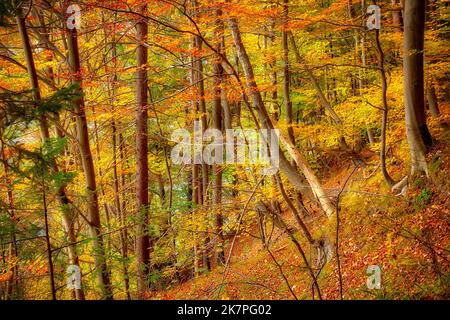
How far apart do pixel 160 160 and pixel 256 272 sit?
9023mm

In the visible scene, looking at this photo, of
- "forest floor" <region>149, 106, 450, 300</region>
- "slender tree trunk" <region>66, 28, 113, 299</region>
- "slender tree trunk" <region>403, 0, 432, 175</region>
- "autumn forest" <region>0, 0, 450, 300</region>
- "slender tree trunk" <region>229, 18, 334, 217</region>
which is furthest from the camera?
"slender tree trunk" <region>229, 18, 334, 217</region>

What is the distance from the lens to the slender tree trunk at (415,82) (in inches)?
274

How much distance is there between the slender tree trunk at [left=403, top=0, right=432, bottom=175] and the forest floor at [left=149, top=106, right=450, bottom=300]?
25 cm

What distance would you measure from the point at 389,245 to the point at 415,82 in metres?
3.01

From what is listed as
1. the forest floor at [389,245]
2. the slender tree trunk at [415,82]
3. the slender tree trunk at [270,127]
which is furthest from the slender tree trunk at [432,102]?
the slender tree trunk at [270,127]

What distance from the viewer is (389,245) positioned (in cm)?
703

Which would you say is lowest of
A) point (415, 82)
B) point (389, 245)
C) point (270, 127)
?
point (389, 245)

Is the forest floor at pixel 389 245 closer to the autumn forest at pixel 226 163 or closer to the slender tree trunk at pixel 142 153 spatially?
the autumn forest at pixel 226 163

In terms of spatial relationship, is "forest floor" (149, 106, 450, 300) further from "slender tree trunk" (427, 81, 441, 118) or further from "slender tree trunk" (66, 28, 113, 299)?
"slender tree trunk" (66, 28, 113, 299)

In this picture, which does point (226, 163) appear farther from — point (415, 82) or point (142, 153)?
point (415, 82)

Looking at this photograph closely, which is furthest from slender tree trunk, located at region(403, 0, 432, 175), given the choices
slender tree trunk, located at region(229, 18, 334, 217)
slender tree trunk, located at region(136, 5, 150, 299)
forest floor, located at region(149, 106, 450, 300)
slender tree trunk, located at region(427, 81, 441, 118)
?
slender tree trunk, located at region(136, 5, 150, 299)

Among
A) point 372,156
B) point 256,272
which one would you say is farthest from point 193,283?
point 372,156

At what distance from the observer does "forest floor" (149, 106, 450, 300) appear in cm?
577

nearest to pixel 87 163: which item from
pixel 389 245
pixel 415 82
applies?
pixel 389 245
